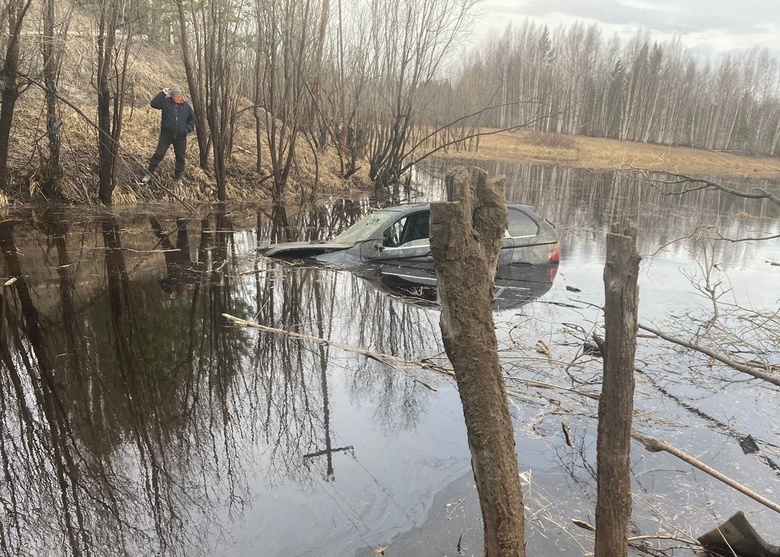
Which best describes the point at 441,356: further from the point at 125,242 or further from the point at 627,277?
the point at 125,242

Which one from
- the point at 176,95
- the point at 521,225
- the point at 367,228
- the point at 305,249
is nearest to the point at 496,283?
the point at 521,225

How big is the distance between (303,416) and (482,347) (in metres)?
2.53

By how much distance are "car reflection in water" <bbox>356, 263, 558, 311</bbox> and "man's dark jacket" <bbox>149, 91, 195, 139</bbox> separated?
28.2 feet

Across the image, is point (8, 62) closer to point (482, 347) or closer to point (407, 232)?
point (407, 232)

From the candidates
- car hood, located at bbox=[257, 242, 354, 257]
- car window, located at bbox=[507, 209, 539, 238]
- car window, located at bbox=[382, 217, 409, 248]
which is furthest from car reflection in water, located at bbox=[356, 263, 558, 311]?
car hood, located at bbox=[257, 242, 354, 257]

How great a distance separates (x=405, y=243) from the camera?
9.11 meters

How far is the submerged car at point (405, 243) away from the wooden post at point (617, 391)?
6.23 metres

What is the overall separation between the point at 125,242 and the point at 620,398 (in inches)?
401

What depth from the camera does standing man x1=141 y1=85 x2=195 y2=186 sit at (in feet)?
46.6

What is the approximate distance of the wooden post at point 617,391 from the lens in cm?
263

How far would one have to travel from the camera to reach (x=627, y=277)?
8.55 feet

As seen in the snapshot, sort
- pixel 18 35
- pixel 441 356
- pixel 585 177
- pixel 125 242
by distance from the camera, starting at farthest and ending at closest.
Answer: pixel 585 177, pixel 125 242, pixel 18 35, pixel 441 356

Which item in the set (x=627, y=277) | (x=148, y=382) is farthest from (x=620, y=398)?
(x=148, y=382)

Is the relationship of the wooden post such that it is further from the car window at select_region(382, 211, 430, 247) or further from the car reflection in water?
the car window at select_region(382, 211, 430, 247)
